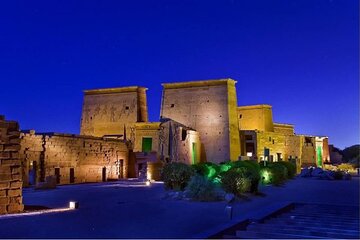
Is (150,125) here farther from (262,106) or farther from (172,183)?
(172,183)

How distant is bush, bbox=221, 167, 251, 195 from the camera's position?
581 inches

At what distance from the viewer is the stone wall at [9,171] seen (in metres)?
11.5

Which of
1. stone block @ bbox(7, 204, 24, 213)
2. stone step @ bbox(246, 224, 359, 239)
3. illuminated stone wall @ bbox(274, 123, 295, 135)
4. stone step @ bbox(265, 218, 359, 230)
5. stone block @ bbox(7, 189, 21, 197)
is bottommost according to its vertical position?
stone step @ bbox(265, 218, 359, 230)

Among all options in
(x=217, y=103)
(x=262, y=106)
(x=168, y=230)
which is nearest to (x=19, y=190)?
(x=168, y=230)

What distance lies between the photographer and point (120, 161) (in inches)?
1259

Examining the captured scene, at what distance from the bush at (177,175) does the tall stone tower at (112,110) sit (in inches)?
796

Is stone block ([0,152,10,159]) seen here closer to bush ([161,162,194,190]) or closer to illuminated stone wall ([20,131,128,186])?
bush ([161,162,194,190])

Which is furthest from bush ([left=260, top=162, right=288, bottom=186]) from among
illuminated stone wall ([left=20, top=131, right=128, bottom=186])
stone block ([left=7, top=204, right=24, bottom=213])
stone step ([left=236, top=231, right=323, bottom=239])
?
stone step ([left=236, top=231, right=323, bottom=239])

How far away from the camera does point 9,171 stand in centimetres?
1177

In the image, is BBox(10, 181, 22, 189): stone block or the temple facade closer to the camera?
BBox(10, 181, 22, 189): stone block

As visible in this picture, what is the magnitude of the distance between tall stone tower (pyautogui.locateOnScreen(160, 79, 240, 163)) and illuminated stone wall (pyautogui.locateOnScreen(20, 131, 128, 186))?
690 centimetres

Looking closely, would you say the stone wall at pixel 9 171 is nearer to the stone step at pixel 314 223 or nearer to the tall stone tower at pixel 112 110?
the stone step at pixel 314 223

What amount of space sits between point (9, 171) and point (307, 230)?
8.27 m

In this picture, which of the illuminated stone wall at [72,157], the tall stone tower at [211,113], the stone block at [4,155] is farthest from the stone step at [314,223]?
the tall stone tower at [211,113]
